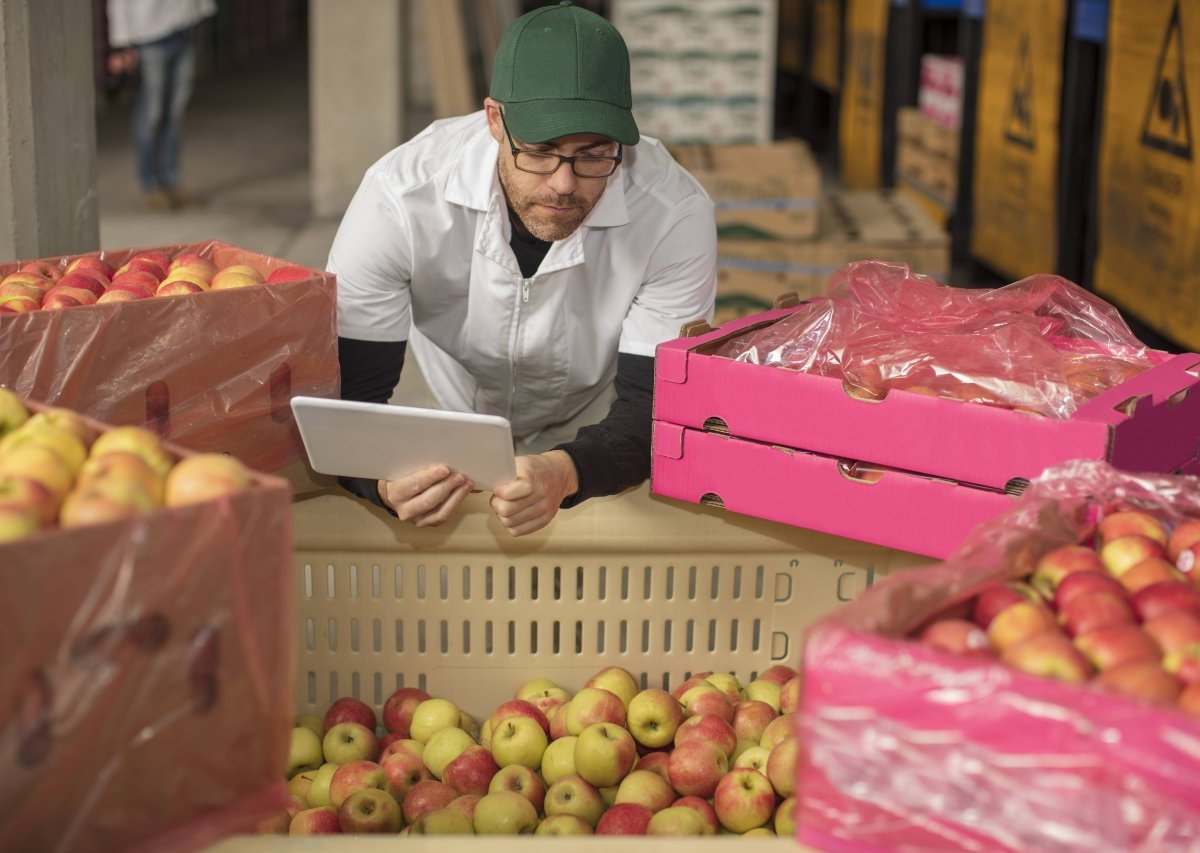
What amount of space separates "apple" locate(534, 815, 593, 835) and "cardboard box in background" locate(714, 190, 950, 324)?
3270 mm

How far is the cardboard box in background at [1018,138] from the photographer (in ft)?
20.2

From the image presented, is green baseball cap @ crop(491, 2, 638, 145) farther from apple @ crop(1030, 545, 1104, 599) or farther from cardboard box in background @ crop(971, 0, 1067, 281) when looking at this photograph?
cardboard box in background @ crop(971, 0, 1067, 281)

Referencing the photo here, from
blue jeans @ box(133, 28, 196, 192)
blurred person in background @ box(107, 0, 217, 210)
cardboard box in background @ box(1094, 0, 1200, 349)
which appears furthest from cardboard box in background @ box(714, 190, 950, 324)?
blue jeans @ box(133, 28, 196, 192)

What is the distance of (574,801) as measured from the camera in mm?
2037

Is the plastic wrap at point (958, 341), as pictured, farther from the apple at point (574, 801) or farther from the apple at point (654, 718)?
the apple at point (574, 801)

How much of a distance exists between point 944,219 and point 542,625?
6.21 metres

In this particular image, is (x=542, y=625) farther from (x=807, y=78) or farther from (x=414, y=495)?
(x=807, y=78)

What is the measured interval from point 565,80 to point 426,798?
1.11 metres

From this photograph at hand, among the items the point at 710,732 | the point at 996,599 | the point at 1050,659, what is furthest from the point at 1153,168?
the point at 1050,659

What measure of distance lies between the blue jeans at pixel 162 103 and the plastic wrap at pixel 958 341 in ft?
21.5

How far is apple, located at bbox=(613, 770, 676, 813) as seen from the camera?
205 centimetres

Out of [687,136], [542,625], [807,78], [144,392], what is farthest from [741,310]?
[807,78]

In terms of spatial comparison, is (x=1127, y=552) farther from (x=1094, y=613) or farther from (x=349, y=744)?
(x=349, y=744)

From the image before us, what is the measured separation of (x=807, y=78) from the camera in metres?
12.9
